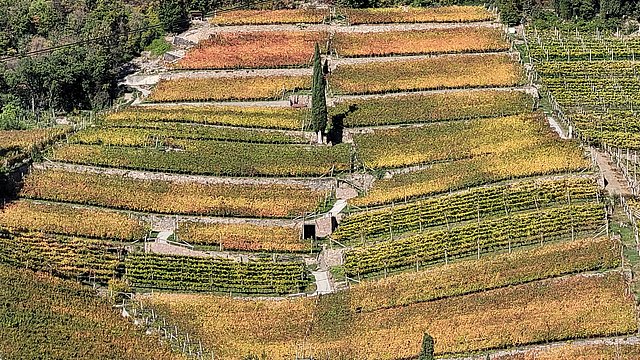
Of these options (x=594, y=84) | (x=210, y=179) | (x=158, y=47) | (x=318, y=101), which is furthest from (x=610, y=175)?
(x=158, y=47)

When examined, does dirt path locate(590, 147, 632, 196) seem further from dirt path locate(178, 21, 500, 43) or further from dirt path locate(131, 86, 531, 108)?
dirt path locate(178, 21, 500, 43)

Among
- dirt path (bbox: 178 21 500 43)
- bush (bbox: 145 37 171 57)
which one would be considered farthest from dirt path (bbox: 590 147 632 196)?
bush (bbox: 145 37 171 57)

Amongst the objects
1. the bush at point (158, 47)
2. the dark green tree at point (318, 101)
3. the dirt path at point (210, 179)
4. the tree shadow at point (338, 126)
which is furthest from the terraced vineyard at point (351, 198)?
the bush at point (158, 47)

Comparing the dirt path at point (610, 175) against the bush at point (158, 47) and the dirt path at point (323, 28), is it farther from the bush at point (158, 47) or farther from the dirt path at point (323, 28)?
the bush at point (158, 47)

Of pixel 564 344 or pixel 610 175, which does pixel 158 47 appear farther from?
pixel 564 344

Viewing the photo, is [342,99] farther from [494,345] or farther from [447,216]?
[494,345]
